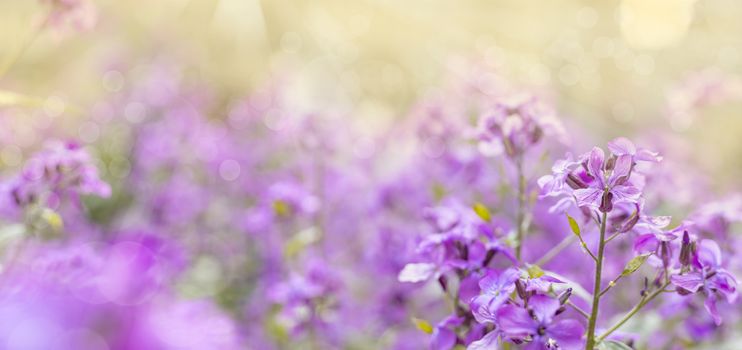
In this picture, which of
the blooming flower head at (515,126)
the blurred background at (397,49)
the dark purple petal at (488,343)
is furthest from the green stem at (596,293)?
the blurred background at (397,49)

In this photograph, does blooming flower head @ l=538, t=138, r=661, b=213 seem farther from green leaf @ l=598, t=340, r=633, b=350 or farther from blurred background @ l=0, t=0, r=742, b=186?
blurred background @ l=0, t=0, r=742, b=186

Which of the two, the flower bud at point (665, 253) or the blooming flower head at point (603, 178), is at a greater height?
the blooming flower head at point (603, 178)

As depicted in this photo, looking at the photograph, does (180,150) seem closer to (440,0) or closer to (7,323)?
(7,323)

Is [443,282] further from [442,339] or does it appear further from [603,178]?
[603,178]

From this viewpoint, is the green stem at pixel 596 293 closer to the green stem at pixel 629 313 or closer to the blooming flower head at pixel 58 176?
the green stem at pixel 629 313

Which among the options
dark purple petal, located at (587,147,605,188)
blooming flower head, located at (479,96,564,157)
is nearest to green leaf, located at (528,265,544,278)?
dark purple petal, located at (587,147,605,188)

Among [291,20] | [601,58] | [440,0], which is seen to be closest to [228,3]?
[291,20]
